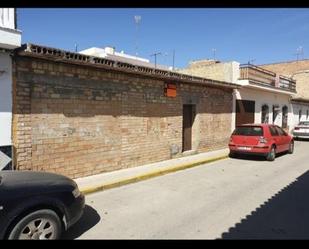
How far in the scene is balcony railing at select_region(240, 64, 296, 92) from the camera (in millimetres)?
17422

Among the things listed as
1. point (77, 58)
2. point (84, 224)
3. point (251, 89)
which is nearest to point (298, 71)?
point (251, 89)

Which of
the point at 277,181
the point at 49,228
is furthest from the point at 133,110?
the point at 49,228

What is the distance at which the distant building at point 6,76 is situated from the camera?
6.11 metres

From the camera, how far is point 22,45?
20.6 ft

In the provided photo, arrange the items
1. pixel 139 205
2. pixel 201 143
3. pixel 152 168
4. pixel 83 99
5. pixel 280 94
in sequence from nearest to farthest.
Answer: pixel 139 205 < pixel 83 99 < pixel 152 168 < pixel 201 143 < pixel 280 94

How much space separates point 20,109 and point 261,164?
8.55m

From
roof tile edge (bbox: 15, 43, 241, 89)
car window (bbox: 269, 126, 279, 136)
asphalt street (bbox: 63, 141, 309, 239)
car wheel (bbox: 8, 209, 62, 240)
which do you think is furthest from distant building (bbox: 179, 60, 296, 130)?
car wheel (bbox: 8, 209, 62, 240)

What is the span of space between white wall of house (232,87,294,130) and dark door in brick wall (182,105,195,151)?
414 cm

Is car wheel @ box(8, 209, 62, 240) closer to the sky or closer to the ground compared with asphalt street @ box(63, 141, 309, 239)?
closer to the sky

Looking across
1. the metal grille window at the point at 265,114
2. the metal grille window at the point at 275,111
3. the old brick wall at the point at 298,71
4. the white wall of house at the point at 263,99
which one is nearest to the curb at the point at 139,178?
the white wall of house at the point at 263,99

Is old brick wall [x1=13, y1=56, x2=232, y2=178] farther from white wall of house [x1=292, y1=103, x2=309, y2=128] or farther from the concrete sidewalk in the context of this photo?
white wall of house [x1=292, y1=103, x2=309, y2=128]
